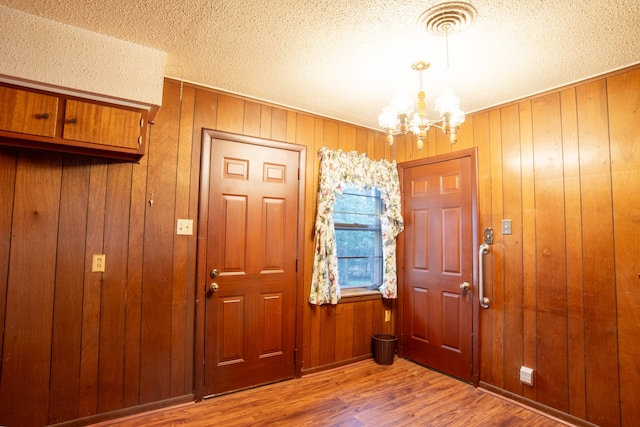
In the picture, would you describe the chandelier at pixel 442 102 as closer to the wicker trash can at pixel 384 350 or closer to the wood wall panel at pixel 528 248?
the wood wall panel at pixel 528 248

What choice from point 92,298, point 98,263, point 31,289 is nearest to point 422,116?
point 98,263

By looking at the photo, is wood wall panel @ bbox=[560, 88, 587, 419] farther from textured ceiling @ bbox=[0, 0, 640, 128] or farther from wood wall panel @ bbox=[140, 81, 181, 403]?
wood wall panel @ bbox=[140, 81, 181, 403]

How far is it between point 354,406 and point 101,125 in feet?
8.37

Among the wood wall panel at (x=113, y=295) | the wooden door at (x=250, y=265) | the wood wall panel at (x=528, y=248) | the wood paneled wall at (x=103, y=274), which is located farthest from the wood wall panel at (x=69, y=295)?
the wood wall panel at (x=528, y=248)

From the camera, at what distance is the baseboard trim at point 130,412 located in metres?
2.20

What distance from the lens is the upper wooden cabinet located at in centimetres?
179

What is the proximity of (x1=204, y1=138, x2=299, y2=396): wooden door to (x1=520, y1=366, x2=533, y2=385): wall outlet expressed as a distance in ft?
6.05

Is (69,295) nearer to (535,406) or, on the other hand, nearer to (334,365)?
(334,365)

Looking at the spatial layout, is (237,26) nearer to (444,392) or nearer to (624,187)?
(624,187)

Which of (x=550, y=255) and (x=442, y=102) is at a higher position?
(x=442, y=102)

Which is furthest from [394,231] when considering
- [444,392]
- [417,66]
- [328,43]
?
[328,43]

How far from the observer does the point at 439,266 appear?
326cm

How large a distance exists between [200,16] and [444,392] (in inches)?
126

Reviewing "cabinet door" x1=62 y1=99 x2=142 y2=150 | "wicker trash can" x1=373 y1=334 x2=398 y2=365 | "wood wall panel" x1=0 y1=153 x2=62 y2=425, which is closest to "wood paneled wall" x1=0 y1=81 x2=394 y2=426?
"wood wall panel" x1=0 y1=153 x2=62 y2=425
